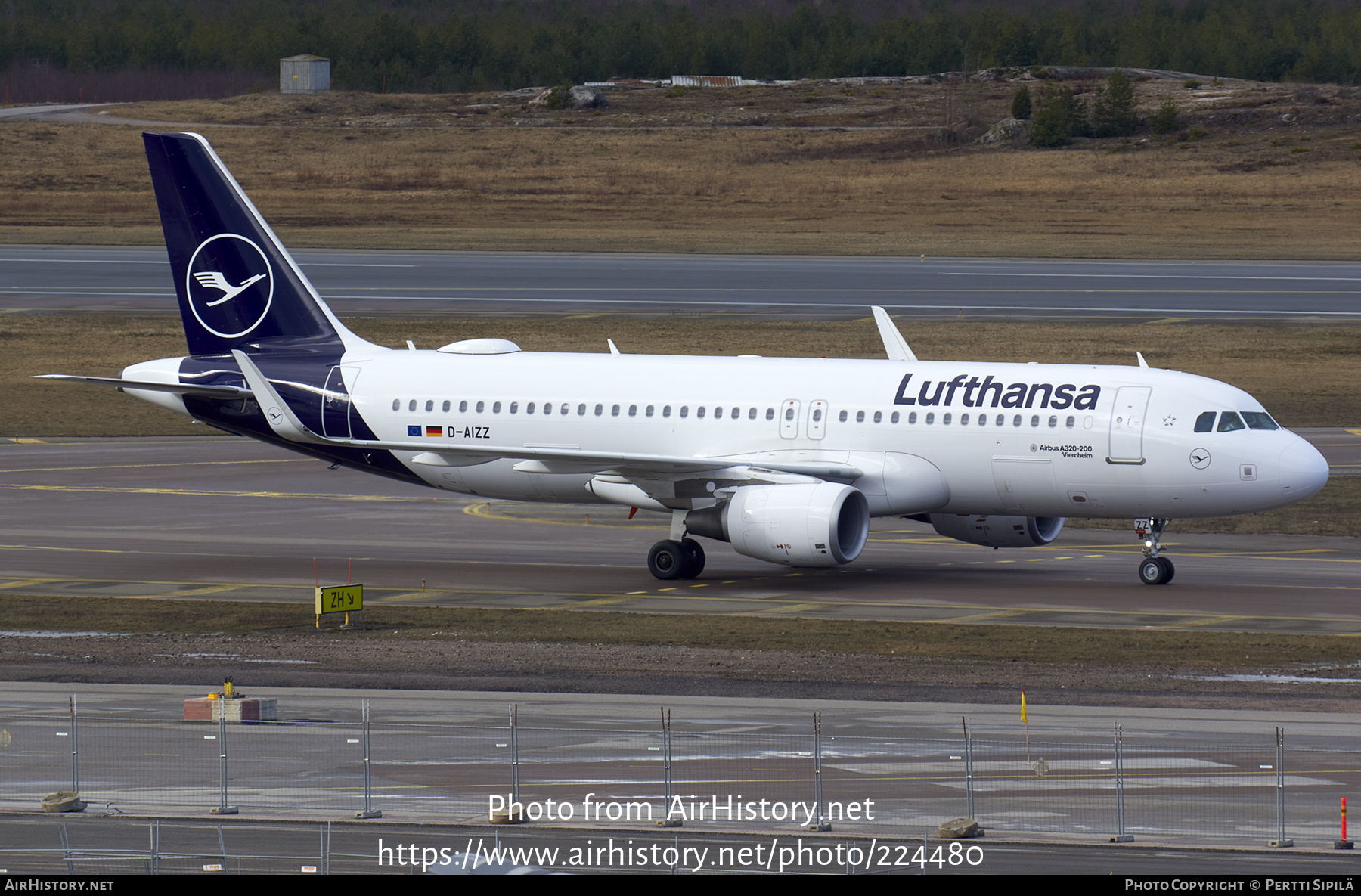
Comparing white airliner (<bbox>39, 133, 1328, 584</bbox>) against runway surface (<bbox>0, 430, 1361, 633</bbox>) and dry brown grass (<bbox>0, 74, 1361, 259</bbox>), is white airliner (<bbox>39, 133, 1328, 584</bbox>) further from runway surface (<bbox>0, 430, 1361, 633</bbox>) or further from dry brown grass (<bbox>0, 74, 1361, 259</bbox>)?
dry brown grass (<bbox>0, 74, 1361, 259</bbox>)

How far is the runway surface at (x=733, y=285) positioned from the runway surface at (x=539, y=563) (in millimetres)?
38773

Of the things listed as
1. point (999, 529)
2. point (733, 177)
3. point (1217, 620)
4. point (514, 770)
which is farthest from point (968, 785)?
point (733, 177)

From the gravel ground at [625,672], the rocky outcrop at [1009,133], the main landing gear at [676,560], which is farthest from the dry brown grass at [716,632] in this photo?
the rocky outcrop at [1009,133]

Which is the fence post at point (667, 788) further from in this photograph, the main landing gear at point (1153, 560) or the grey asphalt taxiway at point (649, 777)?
the main landing gear at point (1153, 560)

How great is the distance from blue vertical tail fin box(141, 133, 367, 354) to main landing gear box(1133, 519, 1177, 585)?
19.3 metres

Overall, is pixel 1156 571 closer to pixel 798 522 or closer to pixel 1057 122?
pixel 798 522

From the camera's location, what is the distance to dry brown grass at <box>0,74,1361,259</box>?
12644cm

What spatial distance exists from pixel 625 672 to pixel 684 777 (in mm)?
7702

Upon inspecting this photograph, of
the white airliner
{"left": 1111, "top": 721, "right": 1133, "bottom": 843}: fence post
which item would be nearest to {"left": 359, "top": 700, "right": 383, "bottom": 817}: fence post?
{"left": 1111, "top": 721, "right": 1133, "bottom": 843}: fence post

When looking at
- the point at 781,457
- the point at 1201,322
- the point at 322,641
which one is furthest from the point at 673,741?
the point at 1201,322

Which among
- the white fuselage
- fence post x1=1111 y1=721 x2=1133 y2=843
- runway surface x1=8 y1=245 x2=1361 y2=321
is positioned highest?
runway surface x1=8 y1=245 x2=1361 y2=321

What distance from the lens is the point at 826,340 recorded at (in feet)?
266

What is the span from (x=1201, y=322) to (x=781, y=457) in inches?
1915

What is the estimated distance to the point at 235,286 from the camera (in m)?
A: 47.4
